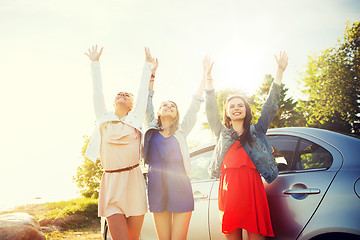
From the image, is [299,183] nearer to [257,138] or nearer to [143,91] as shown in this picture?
[257,138]

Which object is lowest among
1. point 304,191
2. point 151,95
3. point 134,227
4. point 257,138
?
point 134,227

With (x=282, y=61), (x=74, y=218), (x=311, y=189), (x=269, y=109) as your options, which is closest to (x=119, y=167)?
(x=269, y=109)

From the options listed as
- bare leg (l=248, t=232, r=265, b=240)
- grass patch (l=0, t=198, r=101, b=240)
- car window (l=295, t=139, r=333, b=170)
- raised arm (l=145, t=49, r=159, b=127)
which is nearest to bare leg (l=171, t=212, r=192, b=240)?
bare leg (l=248, t=232, r=265, b=240)

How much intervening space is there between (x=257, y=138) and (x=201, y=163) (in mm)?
1385

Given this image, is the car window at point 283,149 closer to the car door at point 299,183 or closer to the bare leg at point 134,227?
the car door at point 299,183

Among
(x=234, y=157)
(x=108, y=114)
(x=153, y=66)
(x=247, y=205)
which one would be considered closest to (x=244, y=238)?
(x=247, y=205)

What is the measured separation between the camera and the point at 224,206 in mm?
2512

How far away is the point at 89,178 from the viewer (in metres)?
14.7

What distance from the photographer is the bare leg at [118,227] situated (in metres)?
2.42

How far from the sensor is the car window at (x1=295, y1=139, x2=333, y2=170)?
2.33 metres

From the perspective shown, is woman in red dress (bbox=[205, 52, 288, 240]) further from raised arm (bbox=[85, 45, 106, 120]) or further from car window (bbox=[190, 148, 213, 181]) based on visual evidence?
raised arm (bbox=[85, 45, 106, 120])

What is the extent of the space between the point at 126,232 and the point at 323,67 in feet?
63.4

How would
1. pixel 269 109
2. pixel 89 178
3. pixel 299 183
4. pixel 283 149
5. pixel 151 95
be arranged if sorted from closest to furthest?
pixel 299 183, pixel 269 109, pixel 283 149, pixel 151 95, pixel 89 178

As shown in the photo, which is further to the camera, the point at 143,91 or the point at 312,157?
the point at 143,91
